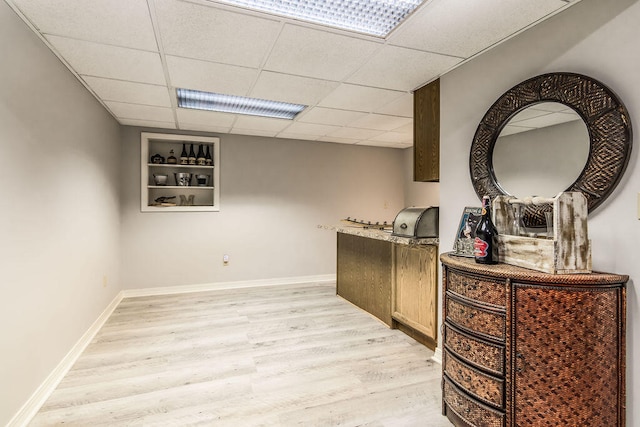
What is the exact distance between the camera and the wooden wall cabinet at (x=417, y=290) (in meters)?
2.88

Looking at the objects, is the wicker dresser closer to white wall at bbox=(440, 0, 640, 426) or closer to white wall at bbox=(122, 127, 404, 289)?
white wall at bbox=(440, 0, 640, 426)

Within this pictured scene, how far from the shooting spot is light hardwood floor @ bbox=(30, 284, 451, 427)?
→ 2021mm

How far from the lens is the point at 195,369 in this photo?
8.50 feet

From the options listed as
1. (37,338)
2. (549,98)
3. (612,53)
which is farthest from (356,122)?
(37,338)

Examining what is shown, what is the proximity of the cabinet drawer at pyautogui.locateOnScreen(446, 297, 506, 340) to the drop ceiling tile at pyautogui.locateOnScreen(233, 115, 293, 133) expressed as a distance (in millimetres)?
3223

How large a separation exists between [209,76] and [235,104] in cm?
95

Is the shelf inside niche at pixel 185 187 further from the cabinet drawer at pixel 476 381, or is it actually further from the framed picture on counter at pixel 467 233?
the cabinet drawer at pixel 476 381

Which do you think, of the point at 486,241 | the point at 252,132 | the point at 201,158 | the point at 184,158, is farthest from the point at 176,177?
the point at 486,241

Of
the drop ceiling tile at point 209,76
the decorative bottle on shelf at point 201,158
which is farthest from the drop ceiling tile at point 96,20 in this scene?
the decorative bottle on shelf at point 201,158

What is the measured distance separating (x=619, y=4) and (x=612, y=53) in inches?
8.8

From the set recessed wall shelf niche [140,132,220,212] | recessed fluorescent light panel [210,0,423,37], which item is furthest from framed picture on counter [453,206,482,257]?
recessed wall shelf niche [140,132,220,212]

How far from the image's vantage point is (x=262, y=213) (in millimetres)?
5332

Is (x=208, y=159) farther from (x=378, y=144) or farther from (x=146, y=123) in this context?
(x=378, y=144)

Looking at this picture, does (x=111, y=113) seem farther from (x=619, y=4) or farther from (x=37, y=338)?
(x=619, y=4)
